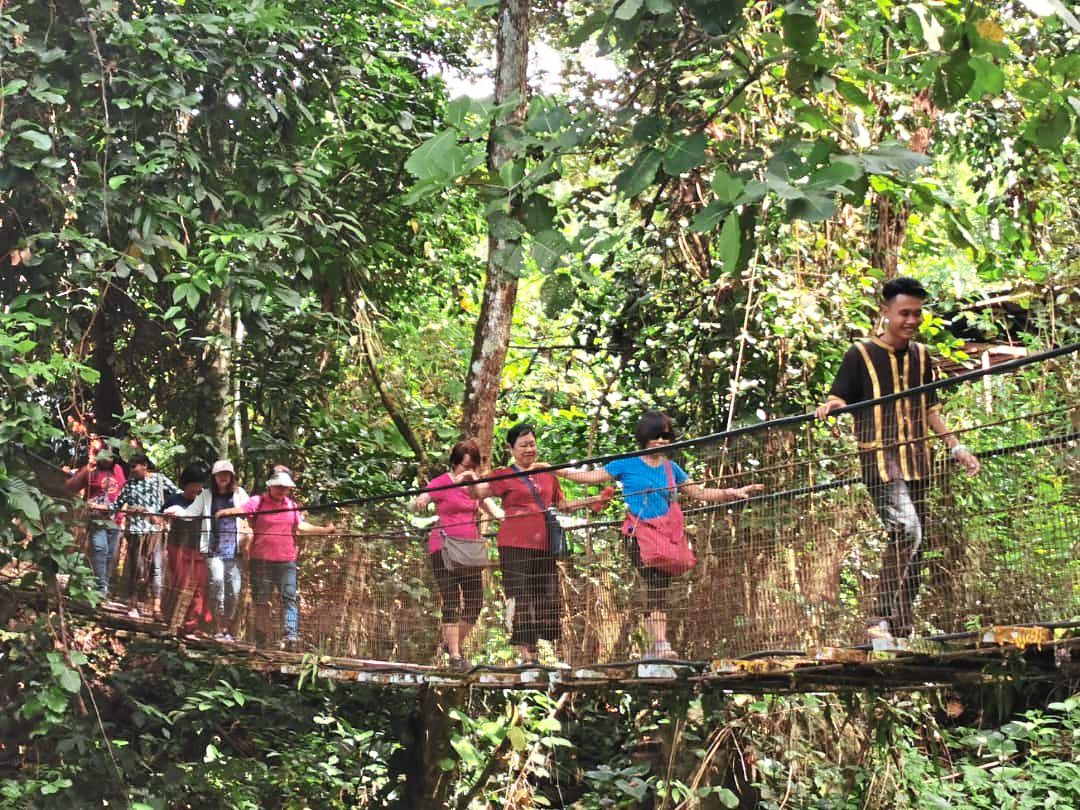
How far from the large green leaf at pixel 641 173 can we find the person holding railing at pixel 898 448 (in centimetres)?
94

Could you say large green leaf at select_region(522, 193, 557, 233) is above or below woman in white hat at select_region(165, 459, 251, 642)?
above

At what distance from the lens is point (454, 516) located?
4.38 meters

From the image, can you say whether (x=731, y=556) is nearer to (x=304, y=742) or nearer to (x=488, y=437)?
(x=488, y=437)

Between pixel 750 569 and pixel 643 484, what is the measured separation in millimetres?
475

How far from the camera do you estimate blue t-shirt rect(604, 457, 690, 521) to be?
383 cm

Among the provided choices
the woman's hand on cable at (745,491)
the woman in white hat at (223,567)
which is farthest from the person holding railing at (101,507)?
the woman's hand on cable at (745,491)

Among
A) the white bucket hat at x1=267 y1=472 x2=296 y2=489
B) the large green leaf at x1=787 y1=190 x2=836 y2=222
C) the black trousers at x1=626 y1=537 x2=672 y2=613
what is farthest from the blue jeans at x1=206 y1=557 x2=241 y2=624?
the large green leaf at x1=787 y1=190 x2=836 y2=222

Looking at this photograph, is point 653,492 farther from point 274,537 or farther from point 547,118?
point 274,537

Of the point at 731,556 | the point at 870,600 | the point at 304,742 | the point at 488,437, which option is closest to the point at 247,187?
the point at 488,437

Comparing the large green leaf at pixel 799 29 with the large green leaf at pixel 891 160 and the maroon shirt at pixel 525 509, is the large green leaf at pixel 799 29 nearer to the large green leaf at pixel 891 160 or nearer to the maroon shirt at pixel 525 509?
the large green leaf at pixel 891 160

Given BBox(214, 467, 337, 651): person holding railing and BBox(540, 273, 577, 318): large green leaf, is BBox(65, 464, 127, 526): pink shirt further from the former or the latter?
BBox(540, 273, 577, 318): large green leaf

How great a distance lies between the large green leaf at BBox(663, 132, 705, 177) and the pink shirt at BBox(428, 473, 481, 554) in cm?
209

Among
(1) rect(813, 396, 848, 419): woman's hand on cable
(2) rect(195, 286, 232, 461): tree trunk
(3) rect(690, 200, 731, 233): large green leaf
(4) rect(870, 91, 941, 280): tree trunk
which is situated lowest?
(1) rect(813, 396, 848, 419): woman's hand on cable

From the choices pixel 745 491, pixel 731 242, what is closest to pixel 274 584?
pixel 745 491
